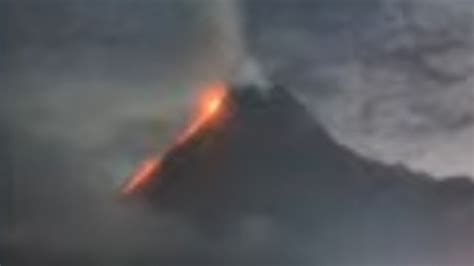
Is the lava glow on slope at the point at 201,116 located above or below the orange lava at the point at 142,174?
above

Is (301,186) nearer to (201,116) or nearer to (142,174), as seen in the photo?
(201,116)

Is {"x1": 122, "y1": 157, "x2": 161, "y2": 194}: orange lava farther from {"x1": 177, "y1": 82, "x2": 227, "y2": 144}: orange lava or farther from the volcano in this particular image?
{"x1": 177, "y1": 82, "x2": 227, "y2": 144}: orange lava

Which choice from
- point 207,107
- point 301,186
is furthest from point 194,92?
point 301,186

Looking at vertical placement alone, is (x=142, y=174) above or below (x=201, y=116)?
below

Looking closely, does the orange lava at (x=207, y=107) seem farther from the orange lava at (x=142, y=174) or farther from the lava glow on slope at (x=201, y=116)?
the orange lava at (x=142, y=174)

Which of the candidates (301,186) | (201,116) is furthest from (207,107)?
(301,186)

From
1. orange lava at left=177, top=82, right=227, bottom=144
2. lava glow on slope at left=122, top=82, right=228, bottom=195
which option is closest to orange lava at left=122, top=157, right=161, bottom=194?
lava glow on slope at left=122, top=82, right=228, bottom=195

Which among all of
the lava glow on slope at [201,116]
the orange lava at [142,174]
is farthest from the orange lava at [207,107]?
the orange lava at [142,174]
